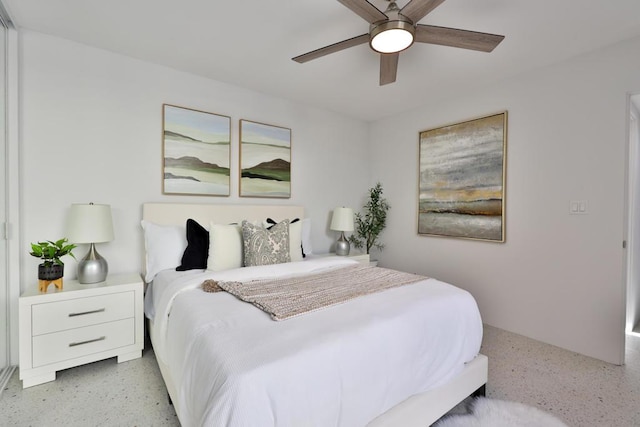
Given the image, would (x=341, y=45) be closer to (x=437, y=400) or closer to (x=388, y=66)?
(x=388, y=66)

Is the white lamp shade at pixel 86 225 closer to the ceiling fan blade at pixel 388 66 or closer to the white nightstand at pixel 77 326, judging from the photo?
the white nightstand at pixel 77 326

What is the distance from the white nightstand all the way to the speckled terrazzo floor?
0.38ft

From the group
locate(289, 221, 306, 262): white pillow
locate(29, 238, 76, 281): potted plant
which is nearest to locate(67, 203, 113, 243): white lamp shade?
locate(29, 238, 76, 281): potted plant

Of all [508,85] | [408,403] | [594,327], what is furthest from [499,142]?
[408,403]

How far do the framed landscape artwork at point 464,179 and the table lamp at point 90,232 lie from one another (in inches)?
125

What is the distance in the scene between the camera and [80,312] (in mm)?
1997

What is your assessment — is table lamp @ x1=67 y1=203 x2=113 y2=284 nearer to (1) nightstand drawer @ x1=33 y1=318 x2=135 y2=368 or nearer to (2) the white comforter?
(1) nightstand drawer @ x1=33 y1=318 x2=135 y2=368

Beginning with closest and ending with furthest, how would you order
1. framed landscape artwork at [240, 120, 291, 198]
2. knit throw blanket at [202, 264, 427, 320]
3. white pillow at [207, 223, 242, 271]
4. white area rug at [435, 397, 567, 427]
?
knit throw blanket at [202, 264, 427, 320] < white area rug at [435, 397, 567, 427] < white pillow at [207, 223, 242, 271] < framed landscape artwork at [240, 120, 291, 198]

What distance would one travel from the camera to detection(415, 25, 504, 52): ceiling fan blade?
1.70m

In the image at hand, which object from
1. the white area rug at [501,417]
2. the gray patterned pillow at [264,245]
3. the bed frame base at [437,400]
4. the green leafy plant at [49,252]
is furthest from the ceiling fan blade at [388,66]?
the green leafy plant at [49,252]

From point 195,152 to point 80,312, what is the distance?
1.58 m

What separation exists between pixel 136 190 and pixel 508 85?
359 cm

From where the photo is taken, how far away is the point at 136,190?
101 inches

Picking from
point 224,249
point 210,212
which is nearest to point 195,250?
point 224,249
